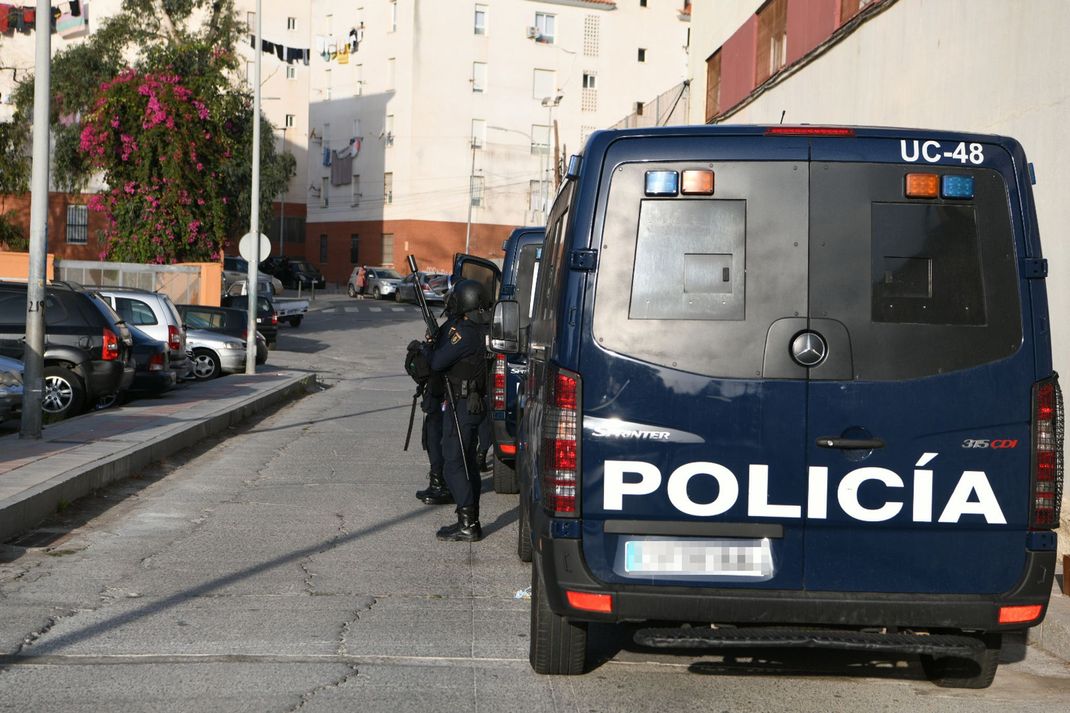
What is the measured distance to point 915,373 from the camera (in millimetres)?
4945

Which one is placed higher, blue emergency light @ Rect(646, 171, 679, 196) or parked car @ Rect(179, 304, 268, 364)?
blue emergency light @ Rect(646, 171, 679, 196)

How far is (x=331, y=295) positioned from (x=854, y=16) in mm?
52630

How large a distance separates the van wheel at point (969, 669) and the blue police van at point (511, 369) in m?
4.47

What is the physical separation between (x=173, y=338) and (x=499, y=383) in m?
12.2

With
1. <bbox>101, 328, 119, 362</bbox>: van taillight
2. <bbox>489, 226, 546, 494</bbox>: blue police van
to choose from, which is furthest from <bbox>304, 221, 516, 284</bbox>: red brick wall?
<bbox>489, 226, 546, 494</bbox>: blue police van

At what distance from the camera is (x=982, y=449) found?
4.93 m

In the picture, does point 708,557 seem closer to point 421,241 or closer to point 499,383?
point 499,383

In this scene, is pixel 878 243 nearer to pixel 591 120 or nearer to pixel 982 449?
pixel 982 449

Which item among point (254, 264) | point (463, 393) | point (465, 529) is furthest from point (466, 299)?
point (254, 264)

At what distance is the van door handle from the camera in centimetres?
494

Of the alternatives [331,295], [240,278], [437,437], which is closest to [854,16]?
[437,437]

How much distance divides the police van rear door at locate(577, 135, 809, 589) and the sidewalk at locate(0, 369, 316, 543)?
536 centimetres

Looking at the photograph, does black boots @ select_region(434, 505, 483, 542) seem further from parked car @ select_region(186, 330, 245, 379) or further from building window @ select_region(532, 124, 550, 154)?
building window @ select_region(532, 124, 550, 154)

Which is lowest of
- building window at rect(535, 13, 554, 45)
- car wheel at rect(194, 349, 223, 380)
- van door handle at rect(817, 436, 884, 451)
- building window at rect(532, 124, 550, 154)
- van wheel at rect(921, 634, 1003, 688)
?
car wheel at rect(194, 349, 223, 380)
